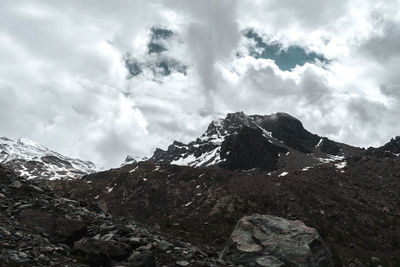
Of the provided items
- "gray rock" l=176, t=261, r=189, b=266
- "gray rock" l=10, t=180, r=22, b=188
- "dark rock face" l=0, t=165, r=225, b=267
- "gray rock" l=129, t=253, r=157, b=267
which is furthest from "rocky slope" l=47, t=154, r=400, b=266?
"gray rock" l=129, t=253, r=157, b=267

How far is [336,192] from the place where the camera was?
479 feet

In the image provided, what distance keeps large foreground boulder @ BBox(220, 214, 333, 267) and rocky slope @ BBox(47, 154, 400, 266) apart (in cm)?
4291

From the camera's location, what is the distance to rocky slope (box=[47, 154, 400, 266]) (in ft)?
301

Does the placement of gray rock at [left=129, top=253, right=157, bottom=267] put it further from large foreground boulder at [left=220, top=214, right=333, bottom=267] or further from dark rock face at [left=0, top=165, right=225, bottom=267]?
large foreground boulder at [left=220, top=214, right=333, bottom=267]

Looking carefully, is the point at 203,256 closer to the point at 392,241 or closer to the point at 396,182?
the point at 392,241

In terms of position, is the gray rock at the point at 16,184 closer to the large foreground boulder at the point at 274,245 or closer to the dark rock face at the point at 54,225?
the dark rock face at the point at 54,225

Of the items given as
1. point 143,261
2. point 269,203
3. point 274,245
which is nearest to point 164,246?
point 143,261

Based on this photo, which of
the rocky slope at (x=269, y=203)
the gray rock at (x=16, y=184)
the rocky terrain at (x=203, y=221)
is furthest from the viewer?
the rocky slope at (x=269, y=203)

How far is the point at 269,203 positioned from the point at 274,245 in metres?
102

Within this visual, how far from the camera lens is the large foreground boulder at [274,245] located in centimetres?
2200

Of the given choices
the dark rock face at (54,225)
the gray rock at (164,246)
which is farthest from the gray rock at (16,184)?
the gray rock at (164,246)

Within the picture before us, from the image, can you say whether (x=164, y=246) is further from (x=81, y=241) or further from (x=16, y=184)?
(x=16, y=184)

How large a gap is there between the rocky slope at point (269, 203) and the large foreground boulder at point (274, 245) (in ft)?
141

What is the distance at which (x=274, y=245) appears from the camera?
22891mm
